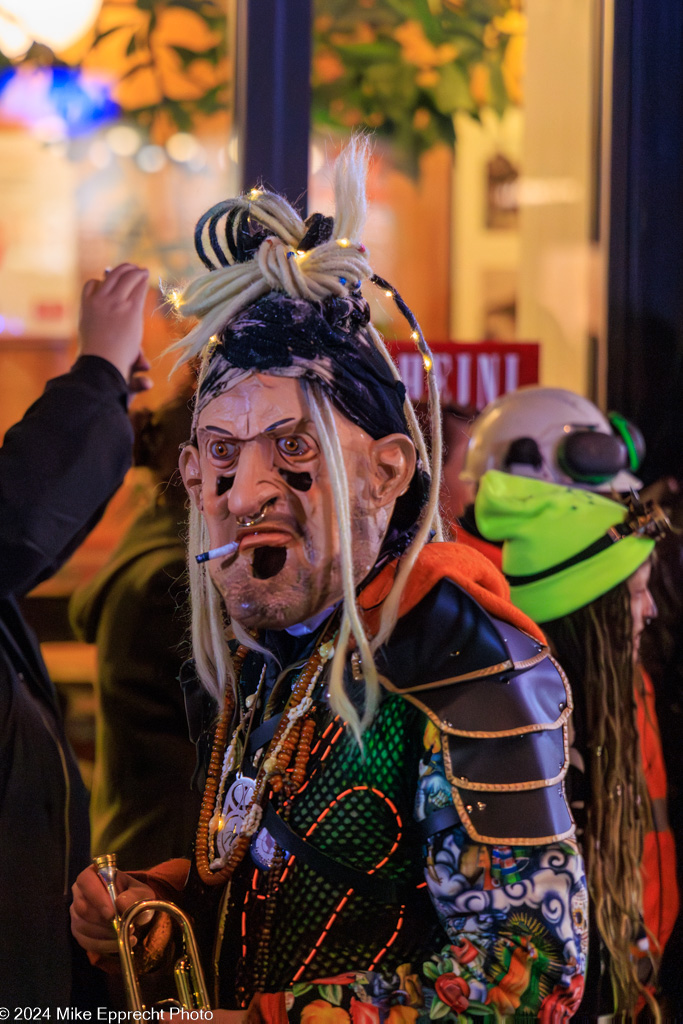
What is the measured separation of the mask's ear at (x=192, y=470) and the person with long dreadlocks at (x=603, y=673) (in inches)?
40.8

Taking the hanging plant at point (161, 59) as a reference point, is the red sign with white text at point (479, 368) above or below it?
below

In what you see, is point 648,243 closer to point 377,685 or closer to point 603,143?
point 603,143

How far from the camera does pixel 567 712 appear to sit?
1.26 meters

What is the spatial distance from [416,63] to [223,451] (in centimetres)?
301

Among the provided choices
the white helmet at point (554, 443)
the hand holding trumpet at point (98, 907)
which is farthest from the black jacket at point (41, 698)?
the white helmet at point (554, 443)

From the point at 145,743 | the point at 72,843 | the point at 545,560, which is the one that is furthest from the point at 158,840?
the point at 545,560

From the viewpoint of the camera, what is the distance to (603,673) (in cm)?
231

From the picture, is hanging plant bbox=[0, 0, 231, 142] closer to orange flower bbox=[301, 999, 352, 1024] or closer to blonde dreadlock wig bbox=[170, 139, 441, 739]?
blonde dreadlock wig bbox=[170, 139, 441, 739]

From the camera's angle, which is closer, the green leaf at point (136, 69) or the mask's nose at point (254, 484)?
the mask's nose at point (254, 484)

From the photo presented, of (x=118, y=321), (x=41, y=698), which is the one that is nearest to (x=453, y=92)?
(x=118, y=321)

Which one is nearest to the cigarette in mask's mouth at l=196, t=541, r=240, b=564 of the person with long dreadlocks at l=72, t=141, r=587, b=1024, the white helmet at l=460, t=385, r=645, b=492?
the person with long dreadlocks at l=72, t=141, r=587, b=1024

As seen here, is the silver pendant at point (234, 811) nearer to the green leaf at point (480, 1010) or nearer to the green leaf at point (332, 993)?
the green leaf at point (332, 993)

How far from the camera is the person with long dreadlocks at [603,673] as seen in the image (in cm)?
227

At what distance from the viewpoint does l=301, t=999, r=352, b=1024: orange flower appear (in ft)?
3.86
